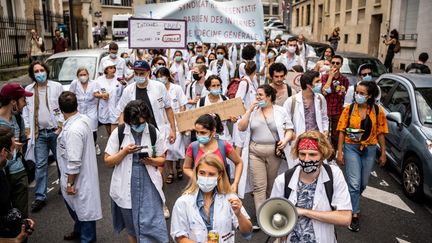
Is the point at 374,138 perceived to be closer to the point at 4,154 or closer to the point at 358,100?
the point at 358,100

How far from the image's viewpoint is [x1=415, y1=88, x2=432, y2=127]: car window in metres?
6.44

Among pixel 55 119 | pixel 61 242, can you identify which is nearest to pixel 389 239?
pixel 61 242

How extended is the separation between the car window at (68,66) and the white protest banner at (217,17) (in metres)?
2.49

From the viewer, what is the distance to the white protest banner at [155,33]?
7.97m

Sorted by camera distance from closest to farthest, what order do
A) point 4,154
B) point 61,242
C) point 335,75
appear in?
point 4,154, point 61,242, point 335,75

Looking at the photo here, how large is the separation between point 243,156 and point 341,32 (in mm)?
27630

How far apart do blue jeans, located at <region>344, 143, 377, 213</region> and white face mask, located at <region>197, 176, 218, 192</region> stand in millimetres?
2771

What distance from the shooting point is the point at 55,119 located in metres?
6.14

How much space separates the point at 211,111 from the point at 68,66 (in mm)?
6097

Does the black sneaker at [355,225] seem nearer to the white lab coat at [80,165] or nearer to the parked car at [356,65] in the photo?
the white lab coat at [80,165]

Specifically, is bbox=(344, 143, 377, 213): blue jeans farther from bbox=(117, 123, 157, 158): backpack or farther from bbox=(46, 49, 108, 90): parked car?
bbox=(46, 49, 108, 90): parked car

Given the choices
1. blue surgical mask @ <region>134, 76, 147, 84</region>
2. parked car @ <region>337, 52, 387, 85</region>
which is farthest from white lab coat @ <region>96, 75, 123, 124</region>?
parked car @ <region>337, 52, 387, 85</region>

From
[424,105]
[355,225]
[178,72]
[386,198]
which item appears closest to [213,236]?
[355,225]

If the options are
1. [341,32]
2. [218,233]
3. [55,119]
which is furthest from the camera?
[341,32]
